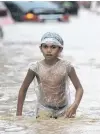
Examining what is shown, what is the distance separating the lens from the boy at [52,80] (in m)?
6.72

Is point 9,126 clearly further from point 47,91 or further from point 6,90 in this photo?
point 6,90

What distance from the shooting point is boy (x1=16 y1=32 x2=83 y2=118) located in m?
6.72

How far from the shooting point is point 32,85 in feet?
36.2

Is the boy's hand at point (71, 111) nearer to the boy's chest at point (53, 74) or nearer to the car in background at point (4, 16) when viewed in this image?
the boy's chest at point (53, 74)

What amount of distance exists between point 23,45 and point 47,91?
520 inches

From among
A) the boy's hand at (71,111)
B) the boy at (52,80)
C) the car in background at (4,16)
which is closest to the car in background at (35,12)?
the car in background at (4,16)

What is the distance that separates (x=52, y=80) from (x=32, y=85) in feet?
14.0

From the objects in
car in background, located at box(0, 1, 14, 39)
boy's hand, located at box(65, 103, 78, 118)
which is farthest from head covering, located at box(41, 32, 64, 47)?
car in background, located at box(0, 1, 14, 39)

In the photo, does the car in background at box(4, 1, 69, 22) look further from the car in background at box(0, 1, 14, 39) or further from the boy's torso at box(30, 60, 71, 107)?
the boy's torso at box(30, 60, 71, 107)

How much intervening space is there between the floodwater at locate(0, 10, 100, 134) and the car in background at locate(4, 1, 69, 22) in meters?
0.49

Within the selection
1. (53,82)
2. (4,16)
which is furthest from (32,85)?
(4,16)

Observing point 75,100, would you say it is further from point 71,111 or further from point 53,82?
point 53,82

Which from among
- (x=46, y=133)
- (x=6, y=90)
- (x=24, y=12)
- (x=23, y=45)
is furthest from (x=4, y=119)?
(x=24, y=12)

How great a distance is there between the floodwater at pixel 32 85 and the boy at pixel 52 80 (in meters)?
0.19
